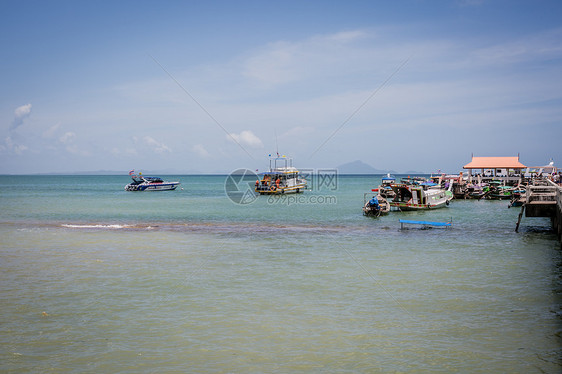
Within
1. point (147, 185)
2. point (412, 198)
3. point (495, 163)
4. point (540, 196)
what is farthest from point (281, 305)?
point (147, 185)

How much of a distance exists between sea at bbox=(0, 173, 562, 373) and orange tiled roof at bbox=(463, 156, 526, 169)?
41.5 metres

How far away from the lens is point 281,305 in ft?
40.8

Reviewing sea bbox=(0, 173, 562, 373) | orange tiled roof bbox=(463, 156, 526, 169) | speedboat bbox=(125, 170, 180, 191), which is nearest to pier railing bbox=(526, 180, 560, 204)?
sea bbox=(0, 173, 562, 373)

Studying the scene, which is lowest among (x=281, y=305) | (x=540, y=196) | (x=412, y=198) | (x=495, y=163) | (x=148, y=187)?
(x=281, y=305)

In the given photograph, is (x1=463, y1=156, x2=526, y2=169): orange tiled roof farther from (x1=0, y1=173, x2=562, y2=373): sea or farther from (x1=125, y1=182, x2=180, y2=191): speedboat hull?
(x1=125, y1=182, x2=180, y2=191): speedboat hull

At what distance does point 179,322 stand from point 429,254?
12.9 metres

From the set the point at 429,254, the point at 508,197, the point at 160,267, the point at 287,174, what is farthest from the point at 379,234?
the point at 287,174

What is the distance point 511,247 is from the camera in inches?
851

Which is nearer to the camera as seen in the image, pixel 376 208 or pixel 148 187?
pixel 376 208

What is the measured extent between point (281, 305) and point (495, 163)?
201 ft

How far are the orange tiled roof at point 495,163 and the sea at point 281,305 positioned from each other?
41460 mm

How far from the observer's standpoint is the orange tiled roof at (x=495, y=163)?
62372mm

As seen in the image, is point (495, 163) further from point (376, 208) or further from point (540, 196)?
point (540, 196)

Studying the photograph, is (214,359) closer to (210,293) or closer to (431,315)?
(210,293)
